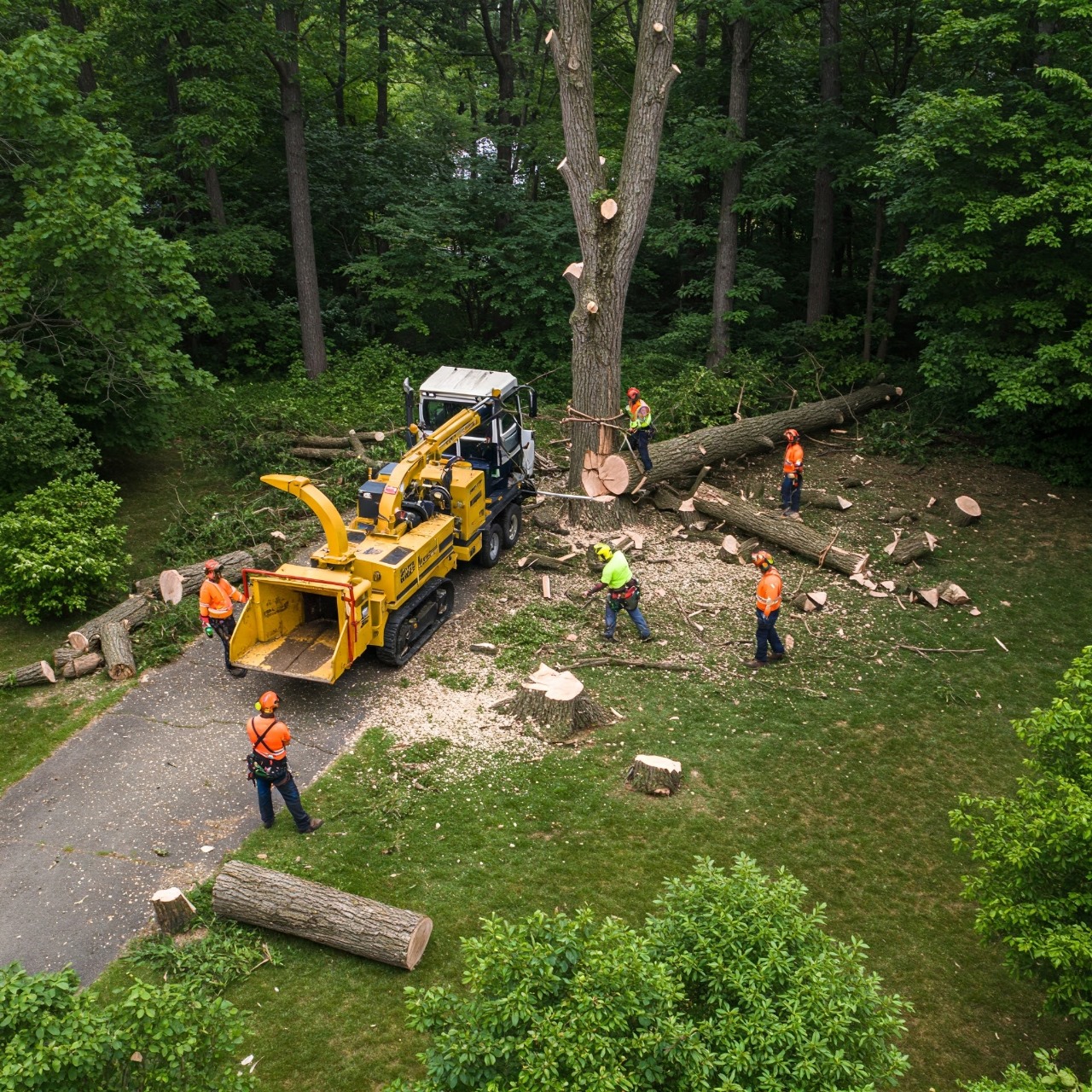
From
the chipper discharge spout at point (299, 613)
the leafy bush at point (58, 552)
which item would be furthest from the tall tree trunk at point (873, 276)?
the leafy bush at point (58, 552)

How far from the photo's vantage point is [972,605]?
1325 cm

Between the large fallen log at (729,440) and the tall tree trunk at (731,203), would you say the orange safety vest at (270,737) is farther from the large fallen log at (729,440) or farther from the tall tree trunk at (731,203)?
the tall tree trunk at (731,203)

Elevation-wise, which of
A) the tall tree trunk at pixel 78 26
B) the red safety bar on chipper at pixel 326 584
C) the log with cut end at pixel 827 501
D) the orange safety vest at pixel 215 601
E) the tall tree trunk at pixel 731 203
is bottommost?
the log with cut end at pixel 827 501

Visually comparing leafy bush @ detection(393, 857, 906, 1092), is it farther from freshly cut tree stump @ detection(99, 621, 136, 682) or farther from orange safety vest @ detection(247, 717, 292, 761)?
freshly cut tree stump @ detection(99, 621, 136, 682)

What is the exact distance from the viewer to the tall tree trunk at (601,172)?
13.6m

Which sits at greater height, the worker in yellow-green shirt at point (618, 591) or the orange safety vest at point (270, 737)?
the orange safety vest at point (270, 737)

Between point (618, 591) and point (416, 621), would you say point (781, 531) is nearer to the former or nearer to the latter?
point (618, 591)

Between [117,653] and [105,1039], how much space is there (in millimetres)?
8176

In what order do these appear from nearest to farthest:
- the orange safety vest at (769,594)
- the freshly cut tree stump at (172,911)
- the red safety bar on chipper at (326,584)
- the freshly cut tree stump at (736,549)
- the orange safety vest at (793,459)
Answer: the freshly cut tree stump at (172,911) → the red safety bar on chipper at (326,584) → the orange safety vest at (769,594) → the freshly cut tree stump at (736,549) → the orange safety vest at (793,459)

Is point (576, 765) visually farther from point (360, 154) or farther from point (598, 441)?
point (360, 154)

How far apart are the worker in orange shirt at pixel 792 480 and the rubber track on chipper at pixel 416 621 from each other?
6208 millimetres

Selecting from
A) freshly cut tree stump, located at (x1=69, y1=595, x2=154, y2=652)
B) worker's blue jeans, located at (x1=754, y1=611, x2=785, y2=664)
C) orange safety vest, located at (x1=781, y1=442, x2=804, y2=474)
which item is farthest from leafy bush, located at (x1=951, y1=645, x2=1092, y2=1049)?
freshly cut tree stump, located at (x1=69, y1=595, x2=154, y2=652)

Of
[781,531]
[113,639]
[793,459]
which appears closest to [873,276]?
[793,459]

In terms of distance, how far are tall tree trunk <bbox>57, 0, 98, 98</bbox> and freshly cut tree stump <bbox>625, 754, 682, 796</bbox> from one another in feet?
54.8
